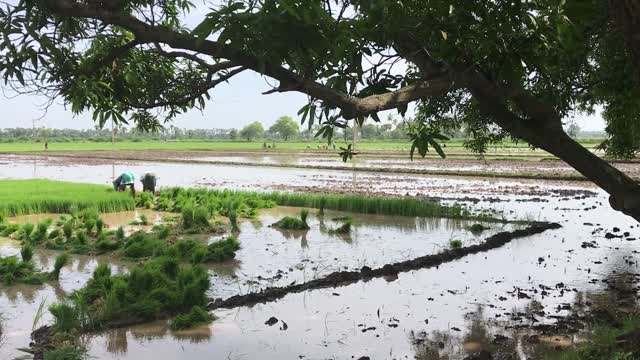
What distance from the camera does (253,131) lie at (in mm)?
132625

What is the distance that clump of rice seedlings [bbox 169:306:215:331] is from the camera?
5.98 metres

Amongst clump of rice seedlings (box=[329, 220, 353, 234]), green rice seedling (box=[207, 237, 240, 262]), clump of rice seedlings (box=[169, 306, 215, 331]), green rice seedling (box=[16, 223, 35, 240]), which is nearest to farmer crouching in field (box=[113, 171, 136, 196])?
green rice seedling (box=[16, 223, 35, 240])

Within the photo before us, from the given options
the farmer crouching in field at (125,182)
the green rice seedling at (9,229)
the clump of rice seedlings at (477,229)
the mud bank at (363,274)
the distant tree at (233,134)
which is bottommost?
the green rice seedling at (9,229)

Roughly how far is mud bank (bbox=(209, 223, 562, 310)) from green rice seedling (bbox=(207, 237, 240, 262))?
1933mm

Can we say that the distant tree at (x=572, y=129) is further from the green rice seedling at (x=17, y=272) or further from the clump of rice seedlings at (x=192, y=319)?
the green rice seedling at (x=17, y=272)

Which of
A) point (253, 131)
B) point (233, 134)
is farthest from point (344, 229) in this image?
point (253, 131)

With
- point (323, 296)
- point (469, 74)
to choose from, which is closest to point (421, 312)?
point (323, 296)

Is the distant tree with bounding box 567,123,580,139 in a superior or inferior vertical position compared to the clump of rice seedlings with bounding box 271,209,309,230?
superior

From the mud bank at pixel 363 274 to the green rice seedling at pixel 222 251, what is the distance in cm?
193

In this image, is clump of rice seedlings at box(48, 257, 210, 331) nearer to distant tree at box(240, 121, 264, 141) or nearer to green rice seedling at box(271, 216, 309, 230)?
green rice seedling at box(271, 216, 309, 230)

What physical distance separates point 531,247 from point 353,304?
4.74m

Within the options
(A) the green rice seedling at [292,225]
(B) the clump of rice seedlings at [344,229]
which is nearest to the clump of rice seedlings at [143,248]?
(A) the green rice seedling at [292,225]

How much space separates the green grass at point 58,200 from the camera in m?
14.0

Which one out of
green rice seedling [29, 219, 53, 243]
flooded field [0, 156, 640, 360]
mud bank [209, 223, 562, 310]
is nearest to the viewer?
flooded field [0, 156, 640, 360]
